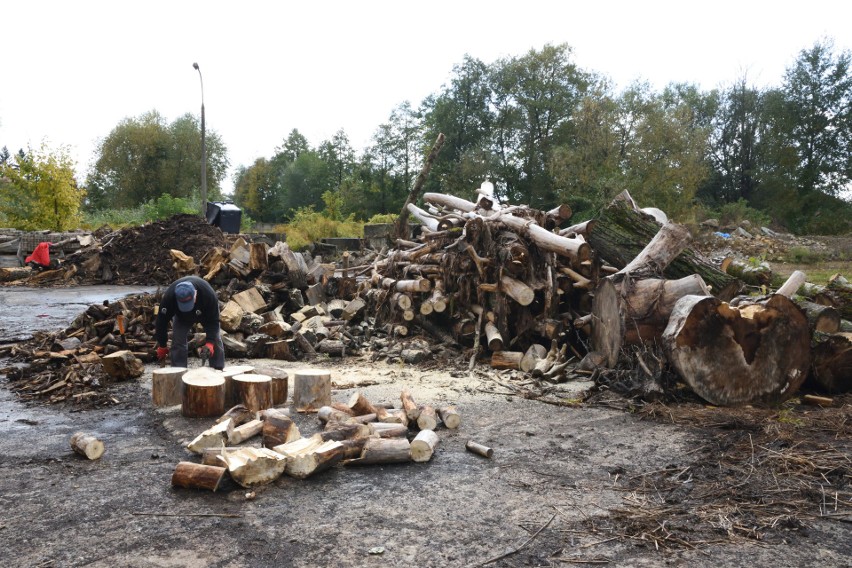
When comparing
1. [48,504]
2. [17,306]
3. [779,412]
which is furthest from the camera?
[17,306]

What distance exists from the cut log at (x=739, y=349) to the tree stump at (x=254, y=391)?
3.68 m

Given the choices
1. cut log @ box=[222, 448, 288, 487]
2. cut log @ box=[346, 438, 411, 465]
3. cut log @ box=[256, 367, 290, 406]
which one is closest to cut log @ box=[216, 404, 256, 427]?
cut log @ box=[256, 367, 290, 406]

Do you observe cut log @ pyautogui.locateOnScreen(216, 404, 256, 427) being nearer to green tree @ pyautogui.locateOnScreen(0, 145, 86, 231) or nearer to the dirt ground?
the dirt ground

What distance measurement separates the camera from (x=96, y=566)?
110 inches

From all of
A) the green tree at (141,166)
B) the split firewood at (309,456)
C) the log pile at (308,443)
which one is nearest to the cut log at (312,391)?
the log pile at (308,443)

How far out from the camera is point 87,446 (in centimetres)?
424

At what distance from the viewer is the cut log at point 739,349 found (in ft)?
17.6

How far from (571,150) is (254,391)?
29498mm

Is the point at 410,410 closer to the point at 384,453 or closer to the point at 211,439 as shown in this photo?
the point at 384,453

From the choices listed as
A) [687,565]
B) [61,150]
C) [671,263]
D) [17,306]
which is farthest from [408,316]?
[61,150]

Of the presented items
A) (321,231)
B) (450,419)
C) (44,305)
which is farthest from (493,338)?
(321,231)

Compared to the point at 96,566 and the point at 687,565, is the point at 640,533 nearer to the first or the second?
the point at 687,565

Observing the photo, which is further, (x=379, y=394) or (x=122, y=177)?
(x=122, y=177)

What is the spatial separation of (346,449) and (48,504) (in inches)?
70.8
